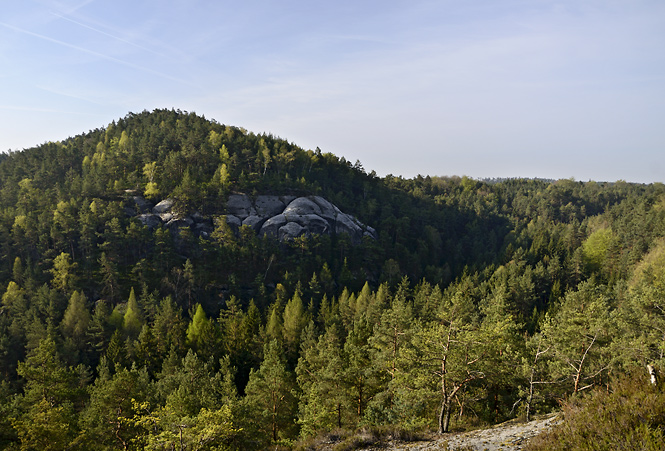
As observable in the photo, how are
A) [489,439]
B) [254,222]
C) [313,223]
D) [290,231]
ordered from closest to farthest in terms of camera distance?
[489,439] < [290,231] < [254,222] < [313,223]

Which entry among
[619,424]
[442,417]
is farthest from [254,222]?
[619,424]

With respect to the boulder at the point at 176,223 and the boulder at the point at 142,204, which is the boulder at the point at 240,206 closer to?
the boulder at the point at 176,223

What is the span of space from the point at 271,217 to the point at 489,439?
7327 cm

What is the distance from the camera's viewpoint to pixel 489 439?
1320 centimetres

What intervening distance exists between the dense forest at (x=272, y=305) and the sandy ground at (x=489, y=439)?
8.37 feet

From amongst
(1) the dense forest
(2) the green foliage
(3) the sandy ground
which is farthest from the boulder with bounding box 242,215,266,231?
(2) the green foliage

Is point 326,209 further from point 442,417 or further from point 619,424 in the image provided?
point 619,424

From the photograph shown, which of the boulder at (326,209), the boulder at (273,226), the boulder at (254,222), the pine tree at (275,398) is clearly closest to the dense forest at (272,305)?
the pine tree at (275,398)

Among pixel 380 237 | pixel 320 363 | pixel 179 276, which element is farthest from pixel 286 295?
pixel 320 363

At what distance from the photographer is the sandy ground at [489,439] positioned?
12023 mm

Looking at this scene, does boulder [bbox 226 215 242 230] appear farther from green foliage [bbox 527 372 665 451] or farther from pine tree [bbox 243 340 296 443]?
green foliage [bbox 527 372 665 451]

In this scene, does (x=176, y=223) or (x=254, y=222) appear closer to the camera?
(x=176, y=223)

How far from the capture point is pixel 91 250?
6631 cm

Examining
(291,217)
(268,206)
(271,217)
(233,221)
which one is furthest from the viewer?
(268,206)
